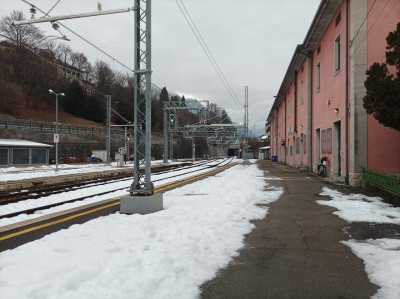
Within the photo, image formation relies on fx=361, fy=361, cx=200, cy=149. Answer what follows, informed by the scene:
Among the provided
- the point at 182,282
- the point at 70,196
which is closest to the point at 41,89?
the point at 70,196

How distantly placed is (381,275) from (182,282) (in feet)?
8.43

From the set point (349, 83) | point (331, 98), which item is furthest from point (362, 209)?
point (331, 98)

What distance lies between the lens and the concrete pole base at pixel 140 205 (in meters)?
8.95

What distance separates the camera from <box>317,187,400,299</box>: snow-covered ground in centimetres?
443

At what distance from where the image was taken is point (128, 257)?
5246 mm

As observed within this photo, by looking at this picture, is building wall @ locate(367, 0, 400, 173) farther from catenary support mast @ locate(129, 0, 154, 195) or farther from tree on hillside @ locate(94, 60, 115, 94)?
tree on hillside @ locate(94, 60, 115, 94)

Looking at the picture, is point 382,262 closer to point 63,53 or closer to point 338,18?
point 338,18

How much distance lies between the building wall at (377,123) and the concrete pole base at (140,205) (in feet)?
32.0

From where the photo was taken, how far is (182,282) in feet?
14.4

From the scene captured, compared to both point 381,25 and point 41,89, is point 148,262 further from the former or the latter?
point 41,89

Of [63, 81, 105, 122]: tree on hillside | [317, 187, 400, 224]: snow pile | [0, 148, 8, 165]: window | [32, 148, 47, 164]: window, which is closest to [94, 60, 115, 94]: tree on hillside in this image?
[63, 81, 105, 122]: tree on hillside

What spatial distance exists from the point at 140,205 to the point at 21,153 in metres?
31.9

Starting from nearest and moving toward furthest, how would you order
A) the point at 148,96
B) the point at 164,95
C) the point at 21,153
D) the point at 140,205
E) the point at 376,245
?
1. the point at 376,245
2. the point at 140,205
3. the point at 148,96
4. the point at 21,153
5. the point at 164,95

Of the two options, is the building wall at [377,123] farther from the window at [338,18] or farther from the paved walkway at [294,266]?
the paved walkway at [294,266]
